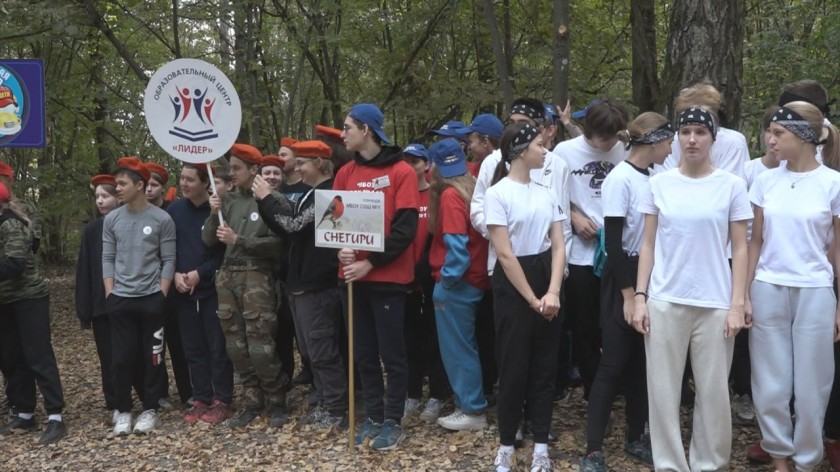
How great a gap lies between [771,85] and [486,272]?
8.38 m

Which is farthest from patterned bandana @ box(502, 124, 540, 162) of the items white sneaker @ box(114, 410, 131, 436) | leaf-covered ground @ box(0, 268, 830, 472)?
white sneaker @ box(114, 410, 131, 436)

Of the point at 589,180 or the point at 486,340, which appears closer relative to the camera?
the point at 589,180

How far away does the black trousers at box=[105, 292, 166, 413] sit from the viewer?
6258 mm

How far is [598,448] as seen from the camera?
459cm

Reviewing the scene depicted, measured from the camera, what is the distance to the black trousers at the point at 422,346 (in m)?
5.97

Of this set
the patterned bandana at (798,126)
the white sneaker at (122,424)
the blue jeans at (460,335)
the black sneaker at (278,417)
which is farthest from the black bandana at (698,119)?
the white sneaker at (122,424)

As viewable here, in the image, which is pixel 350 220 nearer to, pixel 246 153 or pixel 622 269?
pixel 246 153

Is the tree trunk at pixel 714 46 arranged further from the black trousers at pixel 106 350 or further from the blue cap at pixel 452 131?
the black trousers at pixel 106 350

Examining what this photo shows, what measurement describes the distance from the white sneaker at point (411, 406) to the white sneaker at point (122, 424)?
227 cm

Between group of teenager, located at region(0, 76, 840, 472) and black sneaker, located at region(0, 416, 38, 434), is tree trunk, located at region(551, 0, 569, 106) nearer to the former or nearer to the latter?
group of teenager, located at region(0, 76, 840, 472)

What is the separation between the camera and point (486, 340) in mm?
5824

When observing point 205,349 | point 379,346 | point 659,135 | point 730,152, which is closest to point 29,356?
point 205,349

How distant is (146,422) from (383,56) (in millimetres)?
6495

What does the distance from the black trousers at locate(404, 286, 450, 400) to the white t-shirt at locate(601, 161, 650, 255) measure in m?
1.83
